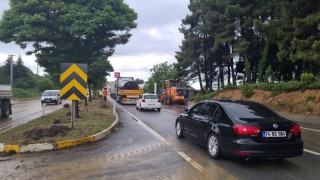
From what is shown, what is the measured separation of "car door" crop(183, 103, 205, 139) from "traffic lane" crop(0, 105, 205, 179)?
2.70 feet

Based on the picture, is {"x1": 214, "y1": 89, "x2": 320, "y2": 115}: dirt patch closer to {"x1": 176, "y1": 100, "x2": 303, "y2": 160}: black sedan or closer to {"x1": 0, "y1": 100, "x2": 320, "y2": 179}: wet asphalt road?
{"x1": 0, "y1": 100, "x2": 320, "y2": 179}: wet asphalt road

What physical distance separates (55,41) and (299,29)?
1489cm

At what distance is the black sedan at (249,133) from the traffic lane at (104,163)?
98 cm

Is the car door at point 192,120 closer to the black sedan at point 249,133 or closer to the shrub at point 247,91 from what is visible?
the black sedan at point 249,133

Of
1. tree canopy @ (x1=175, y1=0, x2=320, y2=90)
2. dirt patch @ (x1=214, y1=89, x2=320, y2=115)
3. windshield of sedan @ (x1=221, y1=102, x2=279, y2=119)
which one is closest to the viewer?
windshield of sedan @ (x1=221, y1=102, x2=279, y2=119)

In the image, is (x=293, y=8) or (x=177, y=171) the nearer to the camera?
(x=177, y=171)

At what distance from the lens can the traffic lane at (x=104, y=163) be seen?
670 cm

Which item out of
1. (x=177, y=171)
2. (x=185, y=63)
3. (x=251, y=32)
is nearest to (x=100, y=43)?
(x=177, y=171)

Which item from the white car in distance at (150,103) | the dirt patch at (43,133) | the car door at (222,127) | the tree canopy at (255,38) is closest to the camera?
the car door at (222,127)

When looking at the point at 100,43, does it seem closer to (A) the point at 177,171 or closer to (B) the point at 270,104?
(B) the point at 270,104

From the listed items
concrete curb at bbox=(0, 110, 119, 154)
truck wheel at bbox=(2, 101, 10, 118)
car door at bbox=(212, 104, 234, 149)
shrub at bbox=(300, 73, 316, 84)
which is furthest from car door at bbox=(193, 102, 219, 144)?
shrub at bbox=(300, 73, 316, 84)

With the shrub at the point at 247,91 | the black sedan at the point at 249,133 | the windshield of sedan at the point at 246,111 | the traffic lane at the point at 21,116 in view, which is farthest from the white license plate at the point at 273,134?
the shrub at the point at 247,91

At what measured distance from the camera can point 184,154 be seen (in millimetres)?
8625

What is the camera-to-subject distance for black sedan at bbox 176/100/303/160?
23.6 ft
